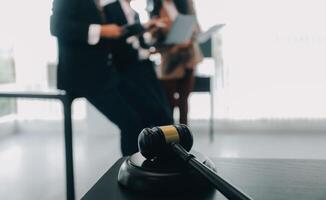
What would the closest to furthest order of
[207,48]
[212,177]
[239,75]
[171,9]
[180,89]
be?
[212,177]
[171,9]
[180,89]
[207,48]
[239,75]

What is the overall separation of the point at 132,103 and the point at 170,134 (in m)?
0.78

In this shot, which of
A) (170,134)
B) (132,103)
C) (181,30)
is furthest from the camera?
(181,30)

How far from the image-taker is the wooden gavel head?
0.64 meters

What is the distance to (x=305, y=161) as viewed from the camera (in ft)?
2.65

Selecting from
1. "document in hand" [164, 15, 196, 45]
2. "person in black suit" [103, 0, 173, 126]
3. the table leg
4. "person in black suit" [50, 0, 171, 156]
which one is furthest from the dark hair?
the table leg

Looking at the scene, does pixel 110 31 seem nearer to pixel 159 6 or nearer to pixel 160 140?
pixel 160 140

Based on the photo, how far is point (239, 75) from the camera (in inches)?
127

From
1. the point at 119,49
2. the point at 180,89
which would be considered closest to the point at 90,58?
the point at 119,49

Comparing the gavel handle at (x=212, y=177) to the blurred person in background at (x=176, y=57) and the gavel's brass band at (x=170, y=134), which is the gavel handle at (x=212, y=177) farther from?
the blurred person in background at (x=176, y=57)

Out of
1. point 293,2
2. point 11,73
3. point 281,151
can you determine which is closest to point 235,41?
point 293,2

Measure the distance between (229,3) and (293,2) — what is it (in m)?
0.49

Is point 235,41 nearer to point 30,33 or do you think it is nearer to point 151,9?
point 151,9

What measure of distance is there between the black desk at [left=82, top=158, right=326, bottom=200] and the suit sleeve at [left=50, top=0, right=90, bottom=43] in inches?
22.7

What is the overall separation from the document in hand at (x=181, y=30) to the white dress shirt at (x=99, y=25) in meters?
0.67
